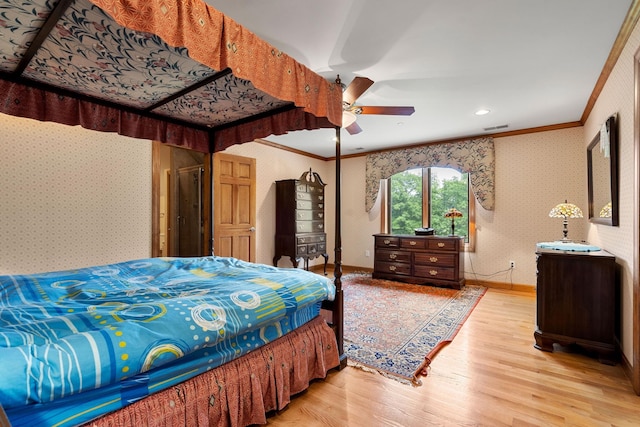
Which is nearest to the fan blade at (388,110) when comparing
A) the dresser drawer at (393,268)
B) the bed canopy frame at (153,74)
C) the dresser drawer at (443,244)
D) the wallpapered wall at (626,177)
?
the bed canopy frame at (153,74)

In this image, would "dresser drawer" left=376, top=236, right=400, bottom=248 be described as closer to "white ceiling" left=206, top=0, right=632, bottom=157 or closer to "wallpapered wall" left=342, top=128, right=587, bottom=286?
"wallpapered wall" left=342, top=128, right=587, bottom=286

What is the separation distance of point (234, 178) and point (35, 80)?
2.48 metres

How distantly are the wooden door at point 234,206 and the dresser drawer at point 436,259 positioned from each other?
104 inches

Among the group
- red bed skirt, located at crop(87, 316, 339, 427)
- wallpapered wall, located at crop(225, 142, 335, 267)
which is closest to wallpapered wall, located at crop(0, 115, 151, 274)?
wallpapered wall, located at crop(225, 142, 335, 267)

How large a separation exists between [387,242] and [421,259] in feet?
2.06

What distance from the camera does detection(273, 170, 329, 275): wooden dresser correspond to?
488 centimetres

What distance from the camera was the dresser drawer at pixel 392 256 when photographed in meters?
4.89

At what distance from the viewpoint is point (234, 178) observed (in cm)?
430

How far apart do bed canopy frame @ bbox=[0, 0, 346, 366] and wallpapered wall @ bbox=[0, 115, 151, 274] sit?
35.1 inches

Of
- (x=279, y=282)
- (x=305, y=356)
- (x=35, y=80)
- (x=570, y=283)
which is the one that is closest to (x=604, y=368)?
(x=570, y=283)

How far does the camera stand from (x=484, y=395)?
1887mm

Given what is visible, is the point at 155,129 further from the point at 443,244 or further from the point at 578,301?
the point at 443,244

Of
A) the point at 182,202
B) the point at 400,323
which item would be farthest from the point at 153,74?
the point at 182,202

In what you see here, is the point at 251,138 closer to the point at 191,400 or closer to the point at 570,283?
the point at 191,400
